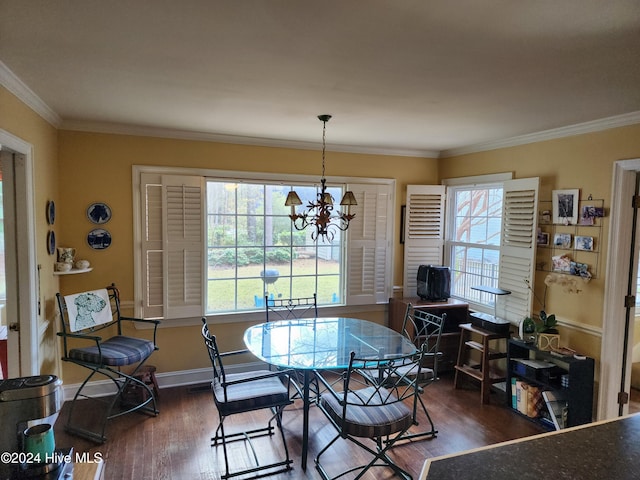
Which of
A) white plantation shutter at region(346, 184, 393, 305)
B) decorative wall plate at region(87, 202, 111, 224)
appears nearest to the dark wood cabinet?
white plantation shutter at region(346, 184, 393, 305)

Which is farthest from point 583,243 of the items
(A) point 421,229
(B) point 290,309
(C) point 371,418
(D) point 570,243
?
(B) point 290,309

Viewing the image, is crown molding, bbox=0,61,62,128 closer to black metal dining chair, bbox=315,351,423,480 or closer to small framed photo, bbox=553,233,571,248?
black metal dining chair, bbox=315,351,423,480

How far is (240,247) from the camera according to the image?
409 centimetres

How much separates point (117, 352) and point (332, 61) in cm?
266

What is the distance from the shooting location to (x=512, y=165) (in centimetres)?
388

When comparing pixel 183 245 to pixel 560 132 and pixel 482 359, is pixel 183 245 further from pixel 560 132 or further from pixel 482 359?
pixel 560 132

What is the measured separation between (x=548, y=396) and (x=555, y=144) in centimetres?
208

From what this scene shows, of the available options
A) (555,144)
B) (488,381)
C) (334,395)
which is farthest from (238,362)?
(555,144)

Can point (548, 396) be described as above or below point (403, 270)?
below

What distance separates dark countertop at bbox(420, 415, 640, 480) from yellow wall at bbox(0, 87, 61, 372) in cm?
273

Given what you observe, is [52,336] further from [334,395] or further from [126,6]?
[126,6]

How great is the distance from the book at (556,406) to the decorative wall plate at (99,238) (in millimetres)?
3898

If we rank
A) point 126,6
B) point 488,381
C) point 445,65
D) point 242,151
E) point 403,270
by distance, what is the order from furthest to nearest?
point 403,270, point 242,151, point 488,381, point 445,65, point 126,6

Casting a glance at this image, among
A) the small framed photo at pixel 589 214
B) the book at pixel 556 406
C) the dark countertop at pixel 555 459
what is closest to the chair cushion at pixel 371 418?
the dark countertop at pixel 555 459
